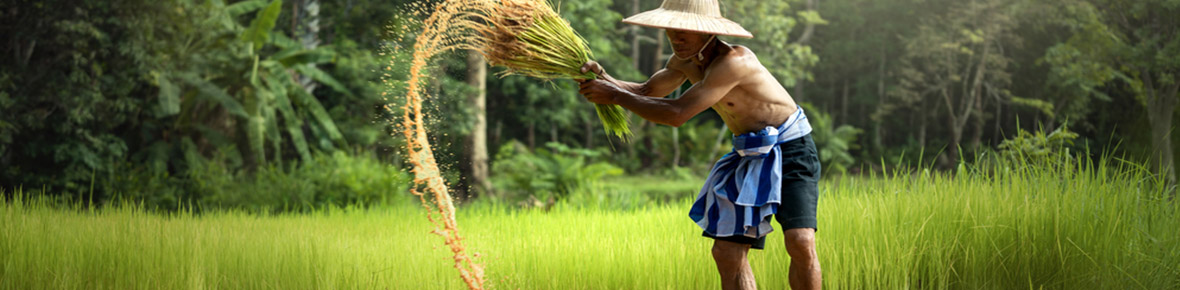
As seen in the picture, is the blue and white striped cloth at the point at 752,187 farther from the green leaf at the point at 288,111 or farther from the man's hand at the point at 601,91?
the green leaf at the point at 288,111

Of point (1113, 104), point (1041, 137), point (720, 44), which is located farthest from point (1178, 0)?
point (720, 44)

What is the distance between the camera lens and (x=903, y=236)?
375cm

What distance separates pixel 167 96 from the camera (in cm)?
806

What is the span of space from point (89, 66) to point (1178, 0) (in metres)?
9.23

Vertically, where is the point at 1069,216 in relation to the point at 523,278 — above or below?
above

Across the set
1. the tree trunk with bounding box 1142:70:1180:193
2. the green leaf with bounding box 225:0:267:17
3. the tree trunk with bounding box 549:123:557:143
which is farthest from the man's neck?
the tree trunk with bounding box 549:123:557:143

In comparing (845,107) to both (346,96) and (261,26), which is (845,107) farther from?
(261,26)

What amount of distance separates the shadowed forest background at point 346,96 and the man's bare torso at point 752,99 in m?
1.20

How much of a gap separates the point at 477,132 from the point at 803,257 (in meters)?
6.41

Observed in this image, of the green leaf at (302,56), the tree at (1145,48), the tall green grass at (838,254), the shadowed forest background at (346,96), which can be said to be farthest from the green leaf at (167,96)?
the tree at (1145,48)

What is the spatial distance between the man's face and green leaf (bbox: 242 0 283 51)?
6.87 m

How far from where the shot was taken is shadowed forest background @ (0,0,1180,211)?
7.16 m

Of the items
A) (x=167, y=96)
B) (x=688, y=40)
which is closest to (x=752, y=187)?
(x=688, y=40)

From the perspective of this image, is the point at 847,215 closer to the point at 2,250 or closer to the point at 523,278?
the point at 523,278
